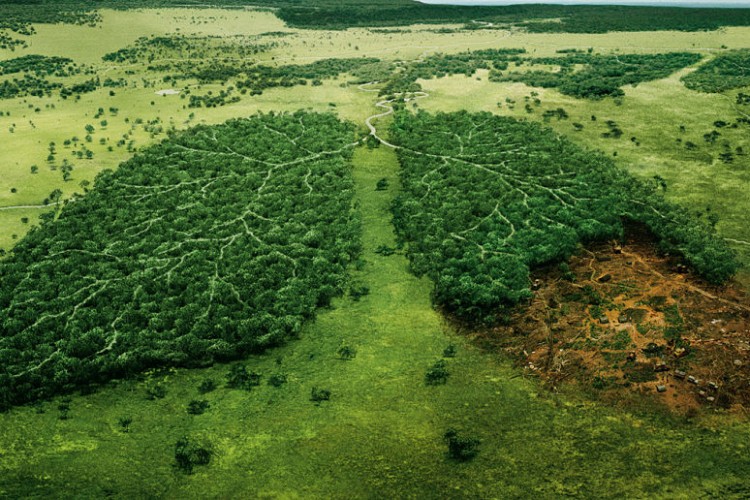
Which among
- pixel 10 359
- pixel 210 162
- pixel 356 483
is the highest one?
pixel 210 162

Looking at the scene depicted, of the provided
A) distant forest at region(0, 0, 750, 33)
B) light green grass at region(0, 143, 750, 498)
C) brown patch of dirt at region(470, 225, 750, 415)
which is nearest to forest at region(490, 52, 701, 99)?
brown patch of dirt at region(470, 225, 750, 415)

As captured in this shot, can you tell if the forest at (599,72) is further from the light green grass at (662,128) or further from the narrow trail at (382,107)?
the narrow trail at (382,107)

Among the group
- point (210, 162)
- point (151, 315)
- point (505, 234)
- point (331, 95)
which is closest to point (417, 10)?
point (331, 95)

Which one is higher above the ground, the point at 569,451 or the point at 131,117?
the point at 131,117

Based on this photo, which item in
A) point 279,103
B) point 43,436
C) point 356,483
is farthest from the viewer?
point 279,103

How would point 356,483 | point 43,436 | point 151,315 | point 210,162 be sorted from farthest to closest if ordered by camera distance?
point 210,162, point 151,315, point 43,436, point 356,483

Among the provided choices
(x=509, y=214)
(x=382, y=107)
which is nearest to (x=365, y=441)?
(x=509, y=214)

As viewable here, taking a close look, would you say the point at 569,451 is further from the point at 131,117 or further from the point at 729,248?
the point at 131,117
